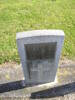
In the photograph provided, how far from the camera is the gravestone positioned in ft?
13.0

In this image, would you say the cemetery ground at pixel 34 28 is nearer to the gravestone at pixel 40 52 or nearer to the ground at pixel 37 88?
the ground at pixel 37 88

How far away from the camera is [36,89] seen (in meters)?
5.04

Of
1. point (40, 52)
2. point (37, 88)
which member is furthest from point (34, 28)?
point (40, 52)

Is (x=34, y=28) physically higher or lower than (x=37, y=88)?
higher

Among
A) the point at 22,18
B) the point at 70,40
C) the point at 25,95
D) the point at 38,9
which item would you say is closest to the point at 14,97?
the point at 25,95

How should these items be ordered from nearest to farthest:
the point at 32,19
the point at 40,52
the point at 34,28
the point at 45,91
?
the point at 40,52 < the point at 45,91 < the point at 34,28 < the point at 32,19

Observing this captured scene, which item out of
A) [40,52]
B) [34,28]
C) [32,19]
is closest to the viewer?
[40,52]

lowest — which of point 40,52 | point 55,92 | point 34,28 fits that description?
point 55,92

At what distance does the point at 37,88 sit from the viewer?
5055 mm

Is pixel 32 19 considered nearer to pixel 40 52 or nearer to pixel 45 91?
pixel 45 91

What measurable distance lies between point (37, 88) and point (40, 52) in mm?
1235

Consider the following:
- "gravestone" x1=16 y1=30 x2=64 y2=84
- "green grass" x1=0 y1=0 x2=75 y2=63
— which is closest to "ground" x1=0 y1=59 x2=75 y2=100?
"gravestone" x1=16 y1=30 x2=64 y2=84

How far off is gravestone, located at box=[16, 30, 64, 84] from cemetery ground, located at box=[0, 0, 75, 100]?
405 mm

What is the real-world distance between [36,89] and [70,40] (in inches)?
102
